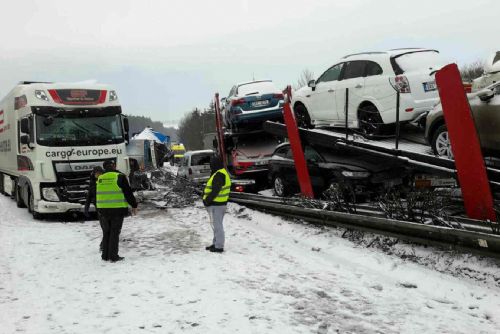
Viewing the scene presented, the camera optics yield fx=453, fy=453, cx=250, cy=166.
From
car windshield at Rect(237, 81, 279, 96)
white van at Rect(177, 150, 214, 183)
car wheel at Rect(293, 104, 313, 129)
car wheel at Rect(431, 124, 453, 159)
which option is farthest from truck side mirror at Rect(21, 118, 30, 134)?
car wheel at Rect(431, 124, 453, 159)

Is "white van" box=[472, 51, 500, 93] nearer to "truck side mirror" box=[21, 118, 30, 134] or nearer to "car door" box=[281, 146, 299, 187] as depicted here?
"car door" box=[281, 146, 299, 187]

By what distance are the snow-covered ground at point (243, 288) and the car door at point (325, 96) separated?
10.6ft

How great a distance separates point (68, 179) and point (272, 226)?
5.13 m

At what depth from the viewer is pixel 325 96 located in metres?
10.5

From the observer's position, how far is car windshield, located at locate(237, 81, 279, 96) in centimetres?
1320

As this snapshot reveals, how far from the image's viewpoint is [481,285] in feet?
17.2

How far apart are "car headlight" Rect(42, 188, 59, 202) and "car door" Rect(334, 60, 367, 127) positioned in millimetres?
6855

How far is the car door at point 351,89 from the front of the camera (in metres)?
9.41

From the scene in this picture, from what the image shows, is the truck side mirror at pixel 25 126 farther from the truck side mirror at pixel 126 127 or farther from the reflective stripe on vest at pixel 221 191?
the reflective stripe on vest at pixel 221 191

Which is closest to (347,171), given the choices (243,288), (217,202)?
(217,202)

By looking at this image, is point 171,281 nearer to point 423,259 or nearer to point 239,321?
point 239,321

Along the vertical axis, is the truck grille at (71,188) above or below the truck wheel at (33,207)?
above

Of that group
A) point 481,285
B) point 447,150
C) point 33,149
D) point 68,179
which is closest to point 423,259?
point 481,285

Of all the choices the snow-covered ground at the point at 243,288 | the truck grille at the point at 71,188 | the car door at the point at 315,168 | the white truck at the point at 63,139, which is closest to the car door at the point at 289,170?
the car door at the point at 315,168
